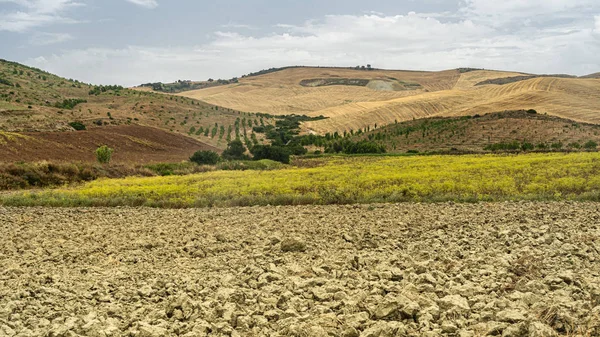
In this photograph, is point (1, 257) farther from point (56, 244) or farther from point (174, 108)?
point (174, 108)

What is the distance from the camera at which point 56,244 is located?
42.4ft

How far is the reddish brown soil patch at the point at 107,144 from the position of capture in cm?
3969

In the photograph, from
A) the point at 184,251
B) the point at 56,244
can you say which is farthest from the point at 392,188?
the point at 56,244

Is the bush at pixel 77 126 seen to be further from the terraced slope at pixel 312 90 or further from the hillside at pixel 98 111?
the terraced slope at pixel 312 90

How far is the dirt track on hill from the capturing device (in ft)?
20.6

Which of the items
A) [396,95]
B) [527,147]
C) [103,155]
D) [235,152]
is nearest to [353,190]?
[103,155]

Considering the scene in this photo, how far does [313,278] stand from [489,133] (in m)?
65.2

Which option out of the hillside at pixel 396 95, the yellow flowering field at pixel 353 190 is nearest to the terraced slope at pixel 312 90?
the hillside at pixel 396 95

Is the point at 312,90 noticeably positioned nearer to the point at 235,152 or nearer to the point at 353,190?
the point at 235,152

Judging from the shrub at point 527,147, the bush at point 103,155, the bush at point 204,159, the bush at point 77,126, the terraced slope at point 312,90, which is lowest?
the bush at point 204,159

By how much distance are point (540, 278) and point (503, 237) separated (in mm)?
3739

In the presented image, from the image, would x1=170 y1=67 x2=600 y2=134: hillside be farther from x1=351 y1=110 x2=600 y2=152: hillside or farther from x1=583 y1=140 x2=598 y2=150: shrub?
x1=583 y1=140 x2=598 y2=150: shrub

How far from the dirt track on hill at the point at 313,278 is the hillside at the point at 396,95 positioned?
2896 inches

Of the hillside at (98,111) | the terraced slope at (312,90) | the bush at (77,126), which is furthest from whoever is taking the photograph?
the terraced slope at (312,90)
